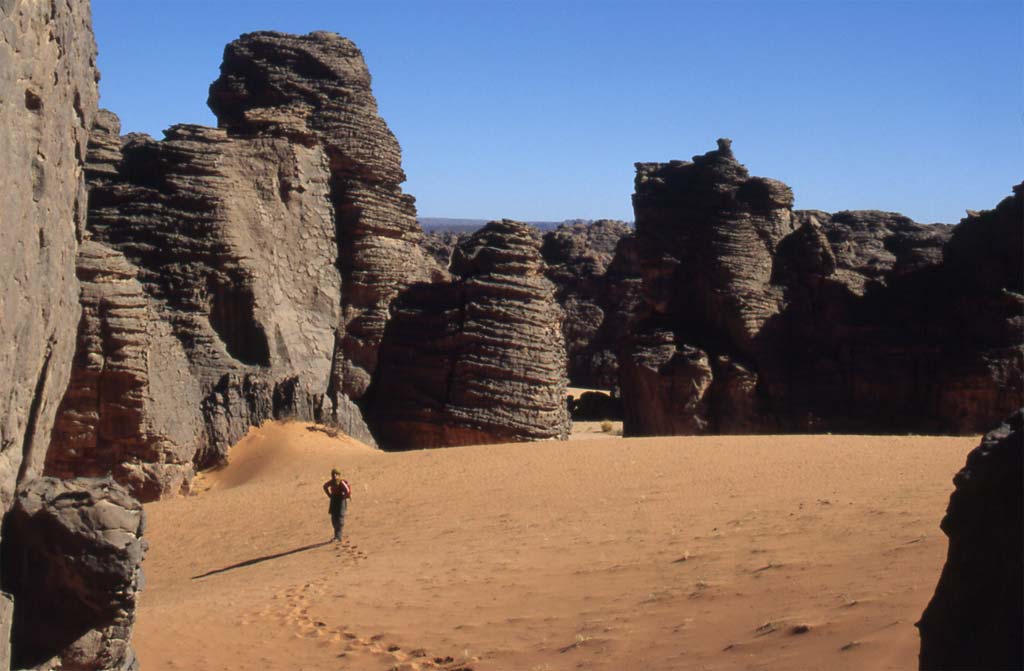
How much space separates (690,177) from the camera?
3203 centimetres

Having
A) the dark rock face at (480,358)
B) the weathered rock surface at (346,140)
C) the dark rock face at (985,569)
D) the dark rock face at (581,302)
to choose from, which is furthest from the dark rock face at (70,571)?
the dark rock face at (581,302)

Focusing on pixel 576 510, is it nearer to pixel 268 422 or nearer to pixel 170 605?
pixel 170 605

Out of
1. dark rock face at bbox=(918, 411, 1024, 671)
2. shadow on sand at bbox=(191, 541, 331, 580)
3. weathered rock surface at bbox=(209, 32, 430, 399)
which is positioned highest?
weathered rock surface at bbox=(209, 32, 430, 399)

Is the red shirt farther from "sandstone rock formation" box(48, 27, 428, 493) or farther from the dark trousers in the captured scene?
"sandstone rock formation" box(48, 27, 428, 493)

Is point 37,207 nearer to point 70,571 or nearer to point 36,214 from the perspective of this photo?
point 36,214

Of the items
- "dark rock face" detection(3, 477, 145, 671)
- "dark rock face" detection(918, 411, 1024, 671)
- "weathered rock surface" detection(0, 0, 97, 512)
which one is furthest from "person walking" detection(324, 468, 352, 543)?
"dark rock face" detection(918, 411, 1024, 671)

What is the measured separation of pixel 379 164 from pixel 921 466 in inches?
437

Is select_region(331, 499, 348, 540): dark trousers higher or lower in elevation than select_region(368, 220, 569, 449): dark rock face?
lower

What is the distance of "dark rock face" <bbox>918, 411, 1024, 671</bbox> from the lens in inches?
167

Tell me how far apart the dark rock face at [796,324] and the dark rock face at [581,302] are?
12.9 metres

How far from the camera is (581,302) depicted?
51688mm

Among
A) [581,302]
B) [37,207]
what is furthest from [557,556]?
[581,302]

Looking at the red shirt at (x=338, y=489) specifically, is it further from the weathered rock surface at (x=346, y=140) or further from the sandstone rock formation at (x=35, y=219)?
the weathered rock surface at (x=346, y=140)

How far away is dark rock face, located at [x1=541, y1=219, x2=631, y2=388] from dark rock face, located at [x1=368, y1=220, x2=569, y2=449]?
76.7 ft
